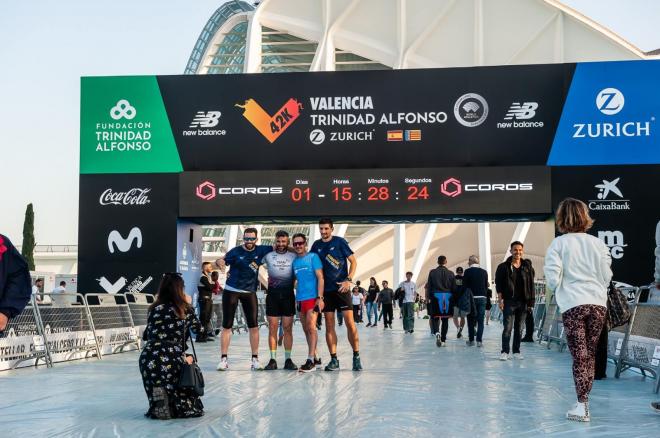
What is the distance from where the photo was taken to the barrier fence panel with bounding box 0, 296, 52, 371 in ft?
39.3

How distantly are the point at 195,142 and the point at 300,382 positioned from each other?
1130cm

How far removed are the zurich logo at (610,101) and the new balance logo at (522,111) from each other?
135cm

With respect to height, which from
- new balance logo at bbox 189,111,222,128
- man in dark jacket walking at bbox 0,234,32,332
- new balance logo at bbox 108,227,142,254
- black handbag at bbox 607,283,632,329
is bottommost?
black handbag at bbox 607,283,632,329

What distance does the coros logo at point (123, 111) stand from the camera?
2042cm

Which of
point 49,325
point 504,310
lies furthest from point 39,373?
point 504,310

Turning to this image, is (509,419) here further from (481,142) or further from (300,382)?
(481,142)

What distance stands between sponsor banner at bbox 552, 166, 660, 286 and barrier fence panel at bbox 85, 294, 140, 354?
9.15m

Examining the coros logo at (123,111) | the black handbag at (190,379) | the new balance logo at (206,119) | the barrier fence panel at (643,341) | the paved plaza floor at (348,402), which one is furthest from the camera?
the coros logo at (123,111)

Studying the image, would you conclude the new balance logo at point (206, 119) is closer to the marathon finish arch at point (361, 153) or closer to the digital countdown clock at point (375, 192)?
the marathon finish arch at point (361, 153)

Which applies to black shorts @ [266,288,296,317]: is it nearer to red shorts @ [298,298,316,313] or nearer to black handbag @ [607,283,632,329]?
red shorts @ [298,298,316,313]

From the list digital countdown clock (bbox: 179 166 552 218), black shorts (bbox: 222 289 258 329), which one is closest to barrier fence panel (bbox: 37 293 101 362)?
black shorts (bbox: 222 289 258 329)

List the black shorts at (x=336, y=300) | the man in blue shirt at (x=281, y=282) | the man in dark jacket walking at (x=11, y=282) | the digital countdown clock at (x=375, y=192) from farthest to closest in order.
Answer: the digital countdown clock at (x=375, y=192)
the man in blue shirt at (x=281, y=282)
the black shorts at (x=336, y=300)
the man in dark jacket walking at (x=11, y=282)

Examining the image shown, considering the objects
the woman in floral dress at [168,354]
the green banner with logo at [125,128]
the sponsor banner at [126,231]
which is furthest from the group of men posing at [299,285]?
the green banner with logo at [125,128]

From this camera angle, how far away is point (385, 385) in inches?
375
